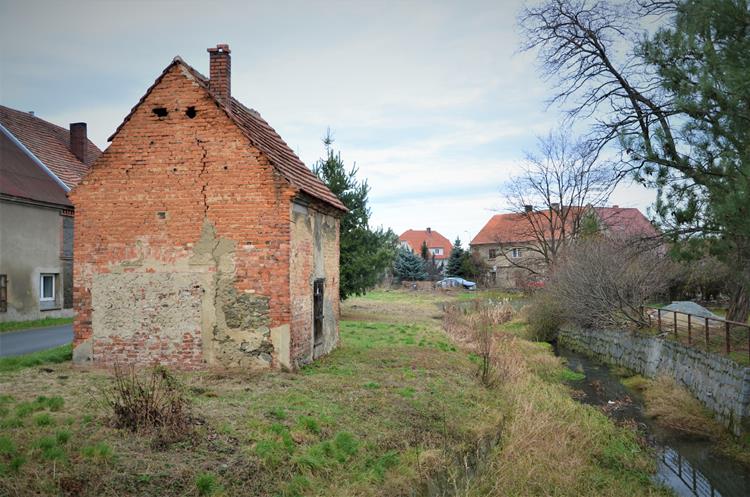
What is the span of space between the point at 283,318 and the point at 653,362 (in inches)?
442

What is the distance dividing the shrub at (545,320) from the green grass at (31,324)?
19520 mm

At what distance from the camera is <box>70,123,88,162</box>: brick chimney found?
1136 inches

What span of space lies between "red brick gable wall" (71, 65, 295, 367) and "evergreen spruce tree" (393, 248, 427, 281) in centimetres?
4763

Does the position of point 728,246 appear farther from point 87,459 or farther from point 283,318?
point 87,459

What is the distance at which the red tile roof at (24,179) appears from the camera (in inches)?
866

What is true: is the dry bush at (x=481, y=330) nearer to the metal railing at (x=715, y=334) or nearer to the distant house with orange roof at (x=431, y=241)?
the metal railing at (x=715, y=334)

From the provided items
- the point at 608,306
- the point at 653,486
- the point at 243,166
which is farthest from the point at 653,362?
the point at 243,166

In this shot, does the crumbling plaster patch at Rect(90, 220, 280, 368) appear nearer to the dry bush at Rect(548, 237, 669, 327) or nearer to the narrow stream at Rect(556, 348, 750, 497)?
the narrow stream at Rect(556, 348, 750, 497)

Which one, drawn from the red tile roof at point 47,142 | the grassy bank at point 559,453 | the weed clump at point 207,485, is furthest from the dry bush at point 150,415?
the red tile roof at point 47,142

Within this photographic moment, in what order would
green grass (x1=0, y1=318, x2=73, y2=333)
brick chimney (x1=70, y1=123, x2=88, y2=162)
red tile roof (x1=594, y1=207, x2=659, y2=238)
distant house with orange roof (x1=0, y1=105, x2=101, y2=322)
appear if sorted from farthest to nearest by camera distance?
brick chimney (x1=70, y1=123, x2=88, y2=162)
red tile roof (x1=594, y1=207, x2=659, y2=238)
distant house with orange roof (x1=0, y1=105, x2=101, y2=322)
green grass (x1=0, y1=318, x2=73, y2=333)

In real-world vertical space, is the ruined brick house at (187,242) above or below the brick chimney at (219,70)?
below

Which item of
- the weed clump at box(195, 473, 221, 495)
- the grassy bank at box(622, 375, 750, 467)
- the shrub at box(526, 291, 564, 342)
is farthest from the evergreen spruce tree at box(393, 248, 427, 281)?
the weed clump at box(195, 473, 221, 495)

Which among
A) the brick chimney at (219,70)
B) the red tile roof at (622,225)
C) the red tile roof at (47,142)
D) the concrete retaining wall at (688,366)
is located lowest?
the concrete retaining wall at (688,366)

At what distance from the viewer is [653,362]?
16.5m
